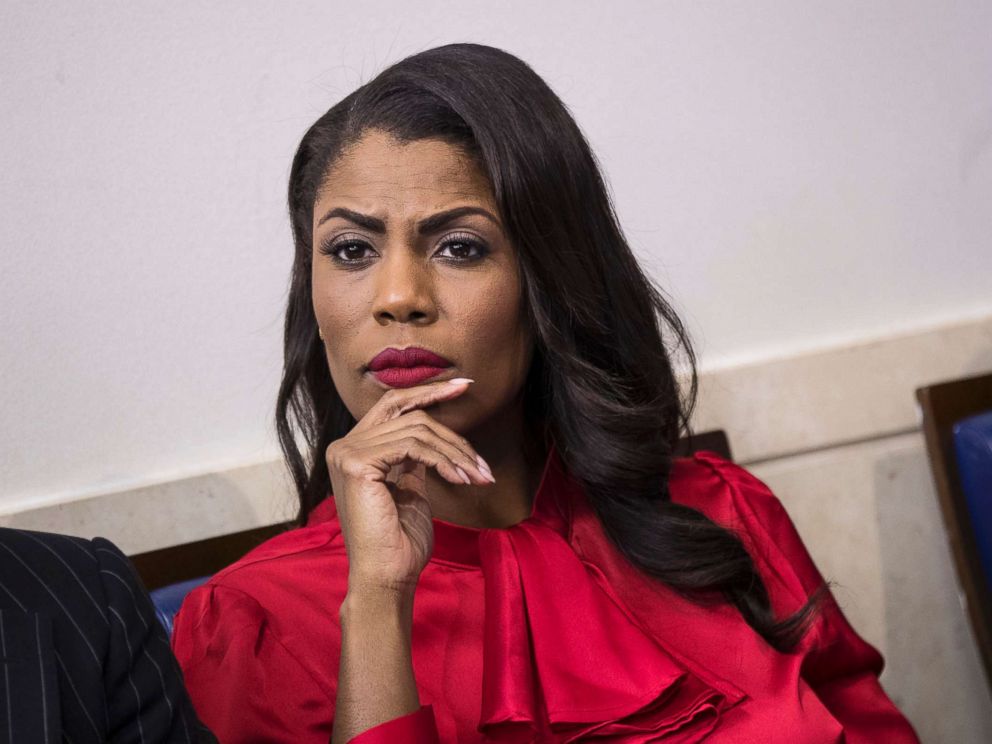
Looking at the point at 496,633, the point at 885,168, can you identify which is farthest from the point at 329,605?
the point at 885,168

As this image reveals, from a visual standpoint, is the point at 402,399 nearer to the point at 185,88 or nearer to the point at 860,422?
the point at 185,88

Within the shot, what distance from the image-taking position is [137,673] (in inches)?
39.7

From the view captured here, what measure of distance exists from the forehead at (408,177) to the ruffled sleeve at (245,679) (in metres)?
0.46

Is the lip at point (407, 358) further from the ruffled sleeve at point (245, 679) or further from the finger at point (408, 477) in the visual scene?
the ruffled sleeve at point (245, 679)

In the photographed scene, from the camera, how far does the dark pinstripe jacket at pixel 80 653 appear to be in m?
0.93

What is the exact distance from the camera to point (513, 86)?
1410mm

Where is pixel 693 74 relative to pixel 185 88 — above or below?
below

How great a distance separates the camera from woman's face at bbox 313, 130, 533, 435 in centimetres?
133

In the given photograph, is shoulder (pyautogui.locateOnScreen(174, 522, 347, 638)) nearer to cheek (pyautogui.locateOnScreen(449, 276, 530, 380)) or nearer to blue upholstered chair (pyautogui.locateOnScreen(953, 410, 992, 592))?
cheek (pyautogui.locateOnScreen(449, 276, 530, 380))

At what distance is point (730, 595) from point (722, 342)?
29.0 inches

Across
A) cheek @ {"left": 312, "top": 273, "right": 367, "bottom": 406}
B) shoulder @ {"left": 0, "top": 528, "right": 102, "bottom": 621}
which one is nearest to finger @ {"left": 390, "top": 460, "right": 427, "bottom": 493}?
cheek @ {"left": 312, "top": 273, "right": 367, "bottom": 406}

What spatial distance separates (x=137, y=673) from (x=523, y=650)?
47cm

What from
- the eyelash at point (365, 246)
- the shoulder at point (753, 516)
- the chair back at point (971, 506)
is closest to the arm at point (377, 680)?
the eyelash at point (365, 246)

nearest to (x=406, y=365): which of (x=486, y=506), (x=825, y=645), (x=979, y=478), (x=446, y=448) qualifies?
(x=446, y=448)
